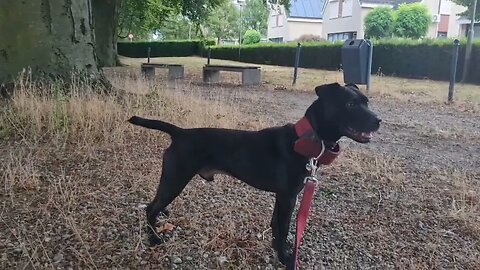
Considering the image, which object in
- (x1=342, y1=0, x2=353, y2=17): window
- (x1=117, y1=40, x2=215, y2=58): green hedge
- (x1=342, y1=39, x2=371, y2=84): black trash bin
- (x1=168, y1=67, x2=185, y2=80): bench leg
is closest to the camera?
(x1=342, y1=39, x2=371, y2=84): black trash bin

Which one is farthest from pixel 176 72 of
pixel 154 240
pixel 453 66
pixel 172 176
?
pixel 172 176

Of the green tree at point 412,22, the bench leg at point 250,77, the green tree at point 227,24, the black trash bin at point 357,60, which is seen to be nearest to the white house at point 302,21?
the green tree at point 227,24

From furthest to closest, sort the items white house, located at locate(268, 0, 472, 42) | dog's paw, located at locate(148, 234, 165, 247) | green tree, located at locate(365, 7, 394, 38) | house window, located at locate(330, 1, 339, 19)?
house window, located at locate(330, 1, 339, 19) → white house, located at locate(268, 0, 472, 42) → green tree, located at locate(365, 7, 394, 38) → dog's paw, located at locate(148, 234, 165, 247)

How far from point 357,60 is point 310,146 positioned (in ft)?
30.8

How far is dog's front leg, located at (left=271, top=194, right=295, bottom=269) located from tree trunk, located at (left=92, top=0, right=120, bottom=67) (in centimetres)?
1771

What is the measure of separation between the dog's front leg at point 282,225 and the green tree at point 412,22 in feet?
122

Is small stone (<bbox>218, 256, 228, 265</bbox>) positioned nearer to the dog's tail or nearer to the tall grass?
the dog's tail

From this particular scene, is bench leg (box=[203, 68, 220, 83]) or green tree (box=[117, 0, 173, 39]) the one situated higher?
A: green tree (box=[117, 0, 173, 39])

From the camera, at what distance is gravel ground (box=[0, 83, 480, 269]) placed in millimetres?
2824

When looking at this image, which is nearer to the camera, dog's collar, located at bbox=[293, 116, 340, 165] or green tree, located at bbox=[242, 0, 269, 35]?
dog's collar, located at bbox=[293, 116, 340, 165]

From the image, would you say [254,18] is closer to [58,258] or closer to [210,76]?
[210,76]

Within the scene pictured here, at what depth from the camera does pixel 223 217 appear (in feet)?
11.0

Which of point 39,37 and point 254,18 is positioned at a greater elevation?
point 254,18

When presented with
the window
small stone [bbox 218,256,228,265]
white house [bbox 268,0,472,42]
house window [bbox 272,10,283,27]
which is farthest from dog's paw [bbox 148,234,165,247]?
house window [bbox 272,10,283,27]
